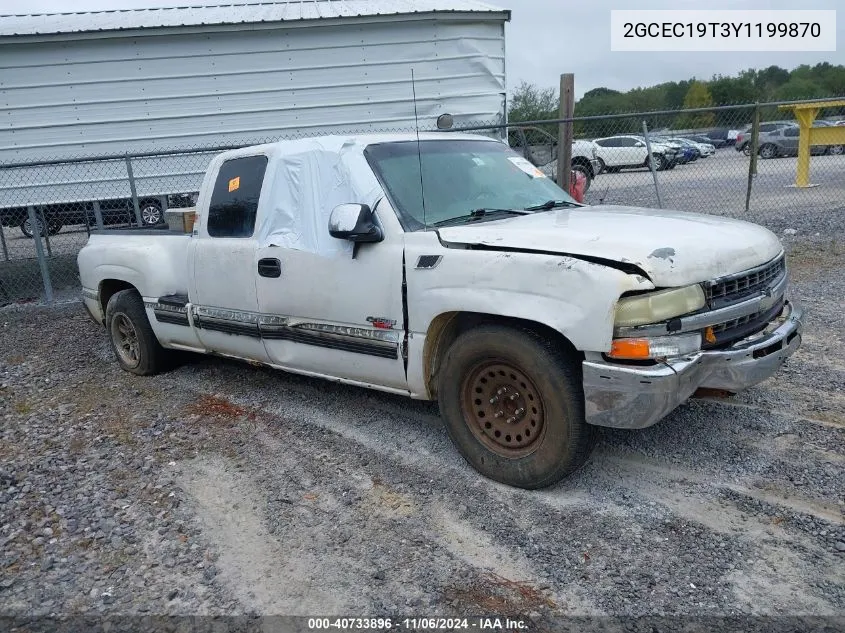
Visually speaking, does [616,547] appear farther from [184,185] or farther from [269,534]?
[184,185]

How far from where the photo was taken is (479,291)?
3494 mm

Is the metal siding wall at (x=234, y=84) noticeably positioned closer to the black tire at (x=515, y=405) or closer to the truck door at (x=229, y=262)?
the truck door at (x=229, y=262)

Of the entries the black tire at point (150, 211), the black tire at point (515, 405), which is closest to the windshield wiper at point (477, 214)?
the black tire at point (515, 405)

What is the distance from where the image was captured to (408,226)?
394cm

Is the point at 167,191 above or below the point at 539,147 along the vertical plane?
Result: below

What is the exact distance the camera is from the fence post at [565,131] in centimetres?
878

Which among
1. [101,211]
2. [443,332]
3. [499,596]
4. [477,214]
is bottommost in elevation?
[499,596]

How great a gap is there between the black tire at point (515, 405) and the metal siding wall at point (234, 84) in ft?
23.5

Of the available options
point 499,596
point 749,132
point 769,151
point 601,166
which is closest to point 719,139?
point 749,132

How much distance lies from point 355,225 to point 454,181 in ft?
2.78

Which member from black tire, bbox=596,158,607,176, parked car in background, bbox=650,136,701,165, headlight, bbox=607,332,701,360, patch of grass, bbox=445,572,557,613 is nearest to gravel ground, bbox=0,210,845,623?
patch of grass, bbox=445,572,557,613

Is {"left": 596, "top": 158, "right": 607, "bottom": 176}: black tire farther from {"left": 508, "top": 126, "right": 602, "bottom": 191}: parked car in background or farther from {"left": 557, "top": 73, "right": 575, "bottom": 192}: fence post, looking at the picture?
{"left": 557, "top": 73, "right": 575, "bottom": 192}: fence post

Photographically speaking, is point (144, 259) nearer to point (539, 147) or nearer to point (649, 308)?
point (649, 308)

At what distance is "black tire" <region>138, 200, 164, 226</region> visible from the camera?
11.0 m
